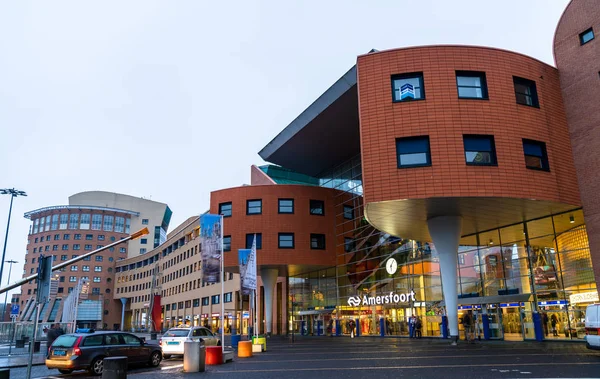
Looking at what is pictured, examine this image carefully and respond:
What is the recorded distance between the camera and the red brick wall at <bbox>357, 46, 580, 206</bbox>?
23.4m

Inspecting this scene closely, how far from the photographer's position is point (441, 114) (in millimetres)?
24188

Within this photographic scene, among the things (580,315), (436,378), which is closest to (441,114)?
(580,315)

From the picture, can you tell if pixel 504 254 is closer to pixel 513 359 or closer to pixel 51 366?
pixel 513 359

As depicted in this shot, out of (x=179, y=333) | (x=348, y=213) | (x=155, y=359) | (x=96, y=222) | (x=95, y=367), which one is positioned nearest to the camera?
(x=95, y=367)

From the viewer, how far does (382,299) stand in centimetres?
3788

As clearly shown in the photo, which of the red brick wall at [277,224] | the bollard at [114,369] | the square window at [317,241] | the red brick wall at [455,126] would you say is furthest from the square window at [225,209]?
the bollard at [114,369]

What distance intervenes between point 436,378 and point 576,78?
67.9 ft

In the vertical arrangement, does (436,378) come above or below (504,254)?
below

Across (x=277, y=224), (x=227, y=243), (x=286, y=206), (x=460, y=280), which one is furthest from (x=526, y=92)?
(x=227, y=243)

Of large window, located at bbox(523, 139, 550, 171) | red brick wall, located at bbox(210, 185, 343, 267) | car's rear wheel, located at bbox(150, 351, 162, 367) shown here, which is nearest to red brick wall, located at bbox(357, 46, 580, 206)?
large window, located at bbox(523, 139, 550, 171)

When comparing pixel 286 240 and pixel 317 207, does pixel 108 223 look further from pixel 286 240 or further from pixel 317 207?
pixel 286 240

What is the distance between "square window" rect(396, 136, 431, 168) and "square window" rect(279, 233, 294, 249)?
18.2m

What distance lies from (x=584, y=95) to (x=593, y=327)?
13832 mm

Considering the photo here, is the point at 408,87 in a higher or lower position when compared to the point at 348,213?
higher
